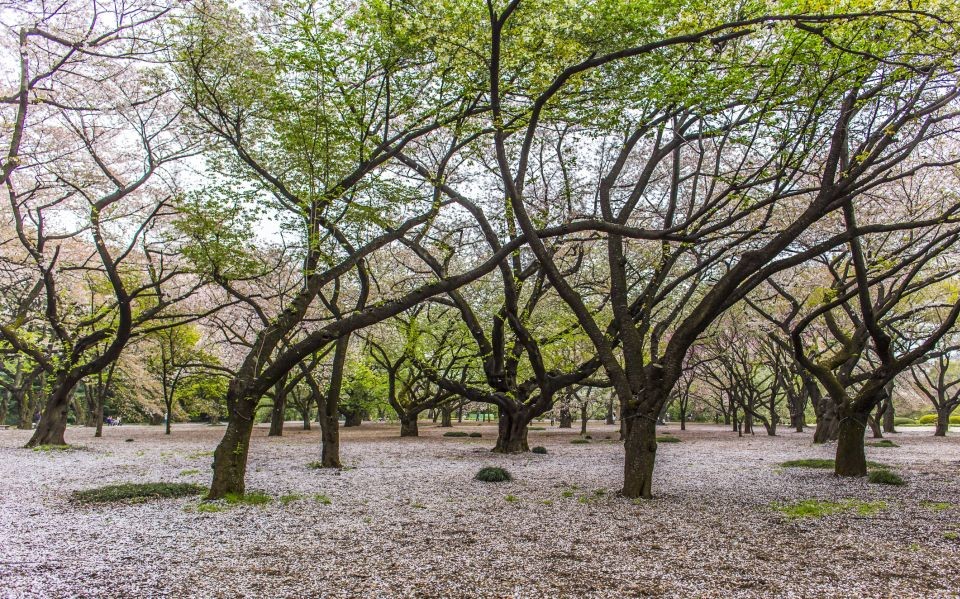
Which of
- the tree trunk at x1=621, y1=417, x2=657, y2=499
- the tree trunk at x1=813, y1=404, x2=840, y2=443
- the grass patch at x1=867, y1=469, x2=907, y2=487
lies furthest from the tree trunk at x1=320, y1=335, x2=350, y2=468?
the tree trunk at x1=813, y1=404, x2=840, y2=443

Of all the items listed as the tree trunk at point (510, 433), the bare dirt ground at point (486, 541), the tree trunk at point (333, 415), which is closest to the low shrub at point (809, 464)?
the bare dirt ground at point (486, 541)

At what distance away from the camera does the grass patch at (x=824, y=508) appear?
7441 mm

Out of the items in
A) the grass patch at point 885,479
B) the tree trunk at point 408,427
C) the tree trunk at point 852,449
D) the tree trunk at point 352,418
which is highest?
the tree trunk at point 852,449

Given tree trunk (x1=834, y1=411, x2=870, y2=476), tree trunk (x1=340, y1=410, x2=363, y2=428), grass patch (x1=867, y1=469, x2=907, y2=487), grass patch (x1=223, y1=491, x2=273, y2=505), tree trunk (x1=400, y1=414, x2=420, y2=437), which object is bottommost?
tree trunk (x1=340, y1=410, x2=363, y2=428)

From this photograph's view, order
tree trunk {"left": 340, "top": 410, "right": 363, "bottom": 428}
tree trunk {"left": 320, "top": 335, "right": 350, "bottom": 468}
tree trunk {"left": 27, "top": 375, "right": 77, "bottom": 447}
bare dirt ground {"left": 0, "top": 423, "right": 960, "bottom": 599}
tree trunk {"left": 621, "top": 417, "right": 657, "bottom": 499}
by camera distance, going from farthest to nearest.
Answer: tree trunk {"left": 340, "top": 410, "right": 363, "bottom": 428} → tree trunk {"left": 27, "top": 375, "right": 77, "bottom": 447} → tree trunk {"left": 320, "top": 335, "right": 350, "bottom": 468} → tree trunk {"left": 621, "top": 417, "right": 657, "bottom": 499} → bare dirt ground {"left": 0, "top": 423, "right": 960, "bottom": 599}

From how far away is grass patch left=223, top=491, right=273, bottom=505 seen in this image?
836 centimetres

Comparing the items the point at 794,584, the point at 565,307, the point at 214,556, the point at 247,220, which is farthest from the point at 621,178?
the point at 214,556

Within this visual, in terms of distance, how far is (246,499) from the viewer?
8562 mm

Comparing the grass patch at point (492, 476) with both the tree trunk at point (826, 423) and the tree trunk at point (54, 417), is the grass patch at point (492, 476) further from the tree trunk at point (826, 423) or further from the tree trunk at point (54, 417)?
the tree trunk at point (826, 423)

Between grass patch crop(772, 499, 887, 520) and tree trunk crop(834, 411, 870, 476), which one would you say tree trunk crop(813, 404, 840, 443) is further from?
grass patch crop(772, 499, 887, 520)

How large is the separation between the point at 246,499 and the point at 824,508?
852cm

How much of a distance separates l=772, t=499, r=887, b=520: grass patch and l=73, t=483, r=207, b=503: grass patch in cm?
919

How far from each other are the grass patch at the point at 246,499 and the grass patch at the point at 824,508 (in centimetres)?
755

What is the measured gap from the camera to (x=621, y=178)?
14.8 meters
